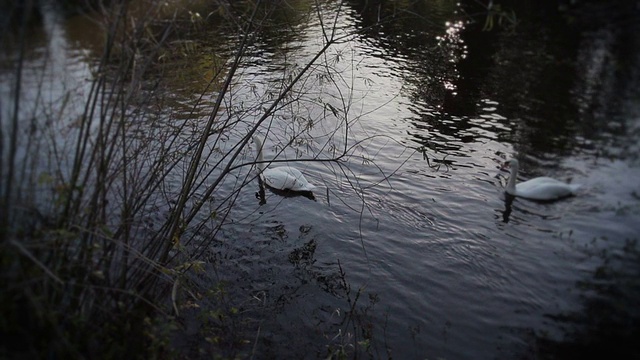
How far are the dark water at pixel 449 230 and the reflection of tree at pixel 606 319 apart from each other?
2 cm

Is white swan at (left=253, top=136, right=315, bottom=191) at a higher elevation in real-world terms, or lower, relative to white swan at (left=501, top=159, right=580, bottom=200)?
lower

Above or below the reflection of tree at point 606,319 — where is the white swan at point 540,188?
above

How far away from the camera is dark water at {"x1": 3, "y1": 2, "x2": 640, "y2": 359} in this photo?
5.41 m

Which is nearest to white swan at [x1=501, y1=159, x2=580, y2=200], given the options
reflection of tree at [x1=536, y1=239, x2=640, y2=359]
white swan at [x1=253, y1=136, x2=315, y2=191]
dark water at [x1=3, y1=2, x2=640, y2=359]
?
dark water at [x1=3, y1=2, x2=640, y2=359]

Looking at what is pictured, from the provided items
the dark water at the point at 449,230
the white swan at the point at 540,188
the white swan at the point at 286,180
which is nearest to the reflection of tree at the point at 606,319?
the dark water at the point at 449,230

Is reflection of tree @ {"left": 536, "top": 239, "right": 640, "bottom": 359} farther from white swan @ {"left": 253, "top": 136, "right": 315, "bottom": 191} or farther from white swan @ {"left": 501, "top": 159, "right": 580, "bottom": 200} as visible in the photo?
white swan @ {"left": 253, "top": 136, "right": 315, "bottom": 191}

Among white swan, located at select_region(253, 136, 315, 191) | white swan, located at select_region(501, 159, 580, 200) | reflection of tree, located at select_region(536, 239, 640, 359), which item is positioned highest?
white swan, located at select_region(501, 159, 580, 200)

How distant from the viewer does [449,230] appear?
24.0 ft

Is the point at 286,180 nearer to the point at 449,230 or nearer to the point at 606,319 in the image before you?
the point at 449,230

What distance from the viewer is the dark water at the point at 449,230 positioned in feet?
17.7

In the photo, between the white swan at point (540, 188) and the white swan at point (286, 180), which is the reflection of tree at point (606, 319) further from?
the white swan at point (286, 180)

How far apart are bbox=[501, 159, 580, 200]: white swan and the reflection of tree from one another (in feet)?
5.53

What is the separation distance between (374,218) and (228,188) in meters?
2.35

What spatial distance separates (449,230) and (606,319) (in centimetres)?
220
